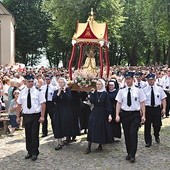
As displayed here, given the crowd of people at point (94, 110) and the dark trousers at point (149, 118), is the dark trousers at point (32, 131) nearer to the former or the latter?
the crowd of people at point (94, 110)

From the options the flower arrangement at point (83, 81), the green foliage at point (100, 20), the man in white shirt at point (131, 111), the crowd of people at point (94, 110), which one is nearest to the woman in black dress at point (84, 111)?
the crowd of people at point (94, 110)

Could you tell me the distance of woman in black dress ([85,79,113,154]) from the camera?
31.3ft

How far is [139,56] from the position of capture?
6084 centimetres

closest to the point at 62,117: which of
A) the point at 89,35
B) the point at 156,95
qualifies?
the point at 156,95

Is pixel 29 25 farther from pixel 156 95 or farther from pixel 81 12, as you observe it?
pixel 156 95

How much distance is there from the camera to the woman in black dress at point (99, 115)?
31.3ft

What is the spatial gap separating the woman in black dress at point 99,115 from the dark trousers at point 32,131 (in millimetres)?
1302

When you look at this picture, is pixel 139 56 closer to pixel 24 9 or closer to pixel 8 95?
pixel 24 9

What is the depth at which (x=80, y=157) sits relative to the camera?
9344 millimetres

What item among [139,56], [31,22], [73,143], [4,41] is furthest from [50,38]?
[73,143]

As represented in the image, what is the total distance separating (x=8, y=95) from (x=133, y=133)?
19.0ft

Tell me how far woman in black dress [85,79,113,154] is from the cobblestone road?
1.26 feet

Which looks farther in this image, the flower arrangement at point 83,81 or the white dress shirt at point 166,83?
the white dress shirt at point 166,83

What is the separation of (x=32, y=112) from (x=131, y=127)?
2.14 metres
